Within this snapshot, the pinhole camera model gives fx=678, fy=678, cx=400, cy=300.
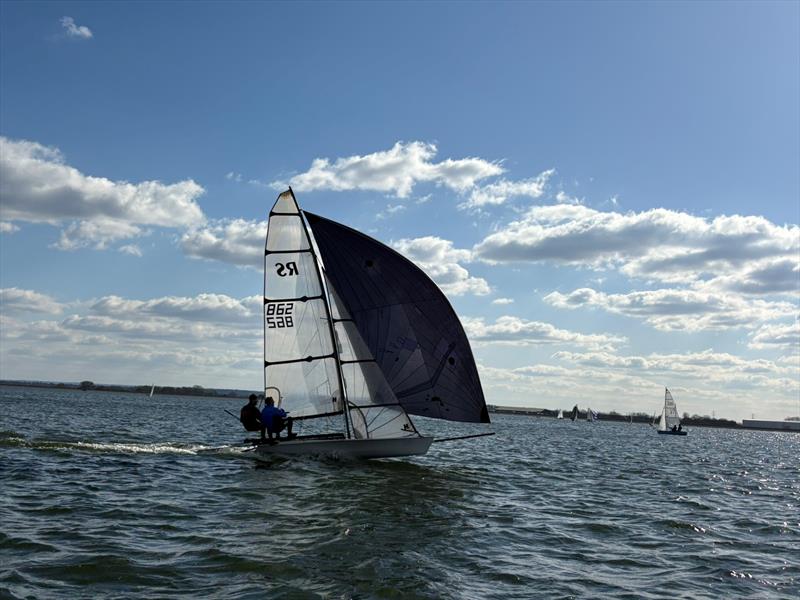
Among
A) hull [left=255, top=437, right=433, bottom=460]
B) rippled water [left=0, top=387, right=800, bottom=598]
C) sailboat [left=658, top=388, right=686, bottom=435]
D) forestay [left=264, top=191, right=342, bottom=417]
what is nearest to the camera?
rippled water [left=0, top=387, right=800, bottom=598]

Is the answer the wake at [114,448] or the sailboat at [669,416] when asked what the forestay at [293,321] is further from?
the sailboat at [669,416]

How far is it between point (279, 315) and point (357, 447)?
219 inches

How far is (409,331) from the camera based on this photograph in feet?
78.1

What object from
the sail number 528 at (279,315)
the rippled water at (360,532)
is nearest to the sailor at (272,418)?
the rippled water at (360,532)

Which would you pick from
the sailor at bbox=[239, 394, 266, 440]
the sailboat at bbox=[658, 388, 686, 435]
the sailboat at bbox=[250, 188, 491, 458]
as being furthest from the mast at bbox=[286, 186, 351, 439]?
the sailboat at bbox=[658, 388, 686, 435]

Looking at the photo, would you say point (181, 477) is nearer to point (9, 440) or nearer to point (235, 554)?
point (235, 554)

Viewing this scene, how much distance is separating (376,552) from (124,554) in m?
4.10

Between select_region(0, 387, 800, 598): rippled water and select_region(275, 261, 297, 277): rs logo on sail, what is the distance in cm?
Answer: 659

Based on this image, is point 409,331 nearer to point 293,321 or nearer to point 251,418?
point 293,321

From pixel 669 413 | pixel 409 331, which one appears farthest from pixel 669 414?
pixel 409 331

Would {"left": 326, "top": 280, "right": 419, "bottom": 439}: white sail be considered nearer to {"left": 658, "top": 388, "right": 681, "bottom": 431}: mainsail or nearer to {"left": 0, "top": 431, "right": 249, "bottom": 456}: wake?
{"left": 0, "top": 431, "right": 249, "bottom": 456}: wake

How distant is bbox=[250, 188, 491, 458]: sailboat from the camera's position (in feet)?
77.8

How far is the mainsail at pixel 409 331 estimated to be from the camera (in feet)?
77.6

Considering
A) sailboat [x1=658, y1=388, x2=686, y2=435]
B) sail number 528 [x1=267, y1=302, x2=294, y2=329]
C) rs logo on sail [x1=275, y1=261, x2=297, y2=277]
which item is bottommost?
sailboat [x1=658, y1=388, x2=686, y2=435]
